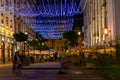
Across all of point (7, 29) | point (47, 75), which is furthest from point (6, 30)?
point (47, 75)

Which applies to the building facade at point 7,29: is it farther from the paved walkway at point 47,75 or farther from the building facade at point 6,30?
the paved walkway at point 47,75

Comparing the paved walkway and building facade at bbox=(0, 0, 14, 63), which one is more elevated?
building facade at bbox=(0, 0, 14, 63)

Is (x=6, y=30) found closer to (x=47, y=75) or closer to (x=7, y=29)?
(x=7, y=29)

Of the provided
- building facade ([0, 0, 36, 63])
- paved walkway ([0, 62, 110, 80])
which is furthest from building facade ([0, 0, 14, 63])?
paved walkway ([0, 62, 110, 80])

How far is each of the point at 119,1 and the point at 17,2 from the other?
4766cm

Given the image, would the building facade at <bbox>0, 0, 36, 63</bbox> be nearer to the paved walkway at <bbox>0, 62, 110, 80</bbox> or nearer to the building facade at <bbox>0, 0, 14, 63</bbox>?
the building facade at <bbox>0, 0, 14, 63</bbox>

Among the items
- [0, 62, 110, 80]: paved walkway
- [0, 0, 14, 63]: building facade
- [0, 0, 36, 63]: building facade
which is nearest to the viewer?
[0, 62, 110, 80]: paved walkway

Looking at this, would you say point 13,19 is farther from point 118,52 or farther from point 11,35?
point 118,52

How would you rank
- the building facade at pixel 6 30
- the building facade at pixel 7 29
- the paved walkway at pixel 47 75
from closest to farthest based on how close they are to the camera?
the paved walkway at pixel 47 75, the building facade at pixel 6 30, the building facade at pixel 7 29

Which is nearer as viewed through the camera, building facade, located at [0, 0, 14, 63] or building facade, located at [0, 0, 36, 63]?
building facade, located at [0, 0, 14, 63]

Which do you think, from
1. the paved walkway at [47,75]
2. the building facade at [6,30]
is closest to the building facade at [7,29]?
the building facade at [6,30]

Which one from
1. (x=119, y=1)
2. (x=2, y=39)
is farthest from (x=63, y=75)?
(x=2, y=39)

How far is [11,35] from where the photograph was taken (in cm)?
8462

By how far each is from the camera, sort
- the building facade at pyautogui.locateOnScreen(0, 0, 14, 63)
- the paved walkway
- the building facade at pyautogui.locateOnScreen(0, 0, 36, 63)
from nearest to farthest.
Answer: the paved walkway < the building facade at pyautogui.locateOnScreen(0, 0, 14, 63) < the building facade at pyautogui.locateOnScreen(0, 0, 36, 63)
